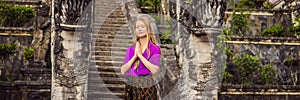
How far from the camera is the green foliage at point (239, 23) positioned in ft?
46.3

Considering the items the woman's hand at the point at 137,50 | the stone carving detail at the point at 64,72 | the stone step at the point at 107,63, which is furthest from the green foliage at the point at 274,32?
the woman's hand at the point at 137,50

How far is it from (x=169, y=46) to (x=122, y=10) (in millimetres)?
3262

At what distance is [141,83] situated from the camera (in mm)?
5027

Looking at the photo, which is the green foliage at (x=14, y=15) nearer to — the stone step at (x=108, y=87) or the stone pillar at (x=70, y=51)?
the stone step at (x=108, y=87)

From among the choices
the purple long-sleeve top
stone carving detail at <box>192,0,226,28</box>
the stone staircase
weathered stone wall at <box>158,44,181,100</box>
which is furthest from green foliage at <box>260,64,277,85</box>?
the purple long-sleeve top

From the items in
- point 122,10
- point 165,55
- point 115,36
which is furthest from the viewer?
point 122,10

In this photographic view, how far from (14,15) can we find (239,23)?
22.8 feet

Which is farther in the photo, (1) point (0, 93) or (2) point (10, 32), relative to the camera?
(2) point (10, 32)

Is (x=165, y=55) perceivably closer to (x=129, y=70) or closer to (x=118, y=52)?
(x=118, y=52)

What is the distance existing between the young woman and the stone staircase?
2701 mm

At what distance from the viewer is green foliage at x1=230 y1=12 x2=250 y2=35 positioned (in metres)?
14.1

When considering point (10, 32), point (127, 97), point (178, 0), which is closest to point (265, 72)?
point (178, 0)

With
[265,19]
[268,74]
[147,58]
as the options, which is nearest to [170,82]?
[147,58]

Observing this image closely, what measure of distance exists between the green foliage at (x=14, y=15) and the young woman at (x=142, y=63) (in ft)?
26.2
